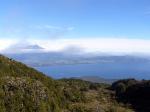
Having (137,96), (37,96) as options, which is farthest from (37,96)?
(137,96)

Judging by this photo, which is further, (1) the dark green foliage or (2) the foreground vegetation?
(1) the dark green foliage

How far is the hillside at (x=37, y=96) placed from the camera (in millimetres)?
22938

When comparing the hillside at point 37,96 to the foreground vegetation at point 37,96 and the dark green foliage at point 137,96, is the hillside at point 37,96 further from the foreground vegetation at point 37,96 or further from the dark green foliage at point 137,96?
the dark green foliage at point 137,96

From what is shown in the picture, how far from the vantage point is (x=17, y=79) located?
992 inches

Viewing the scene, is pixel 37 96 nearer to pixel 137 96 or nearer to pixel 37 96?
pixel 37 96

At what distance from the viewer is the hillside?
2294 centimetres

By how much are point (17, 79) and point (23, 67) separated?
3822 mm

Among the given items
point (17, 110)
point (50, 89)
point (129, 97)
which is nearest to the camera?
point (17, 110)

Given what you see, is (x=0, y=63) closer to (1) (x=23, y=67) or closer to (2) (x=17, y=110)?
(1) (x=23, y=67)

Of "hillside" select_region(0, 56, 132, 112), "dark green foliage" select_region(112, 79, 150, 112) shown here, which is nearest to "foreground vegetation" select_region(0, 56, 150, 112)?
"hillside" select_region(0, 56, 132, 112)

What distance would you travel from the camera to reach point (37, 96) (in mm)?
24062

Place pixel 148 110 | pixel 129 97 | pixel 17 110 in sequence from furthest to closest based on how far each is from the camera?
pixel 129 97 → pixel 148 110 → pixel 17 110

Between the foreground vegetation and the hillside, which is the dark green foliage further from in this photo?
the hillside

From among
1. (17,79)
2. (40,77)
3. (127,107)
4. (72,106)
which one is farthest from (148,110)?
(17,79)
